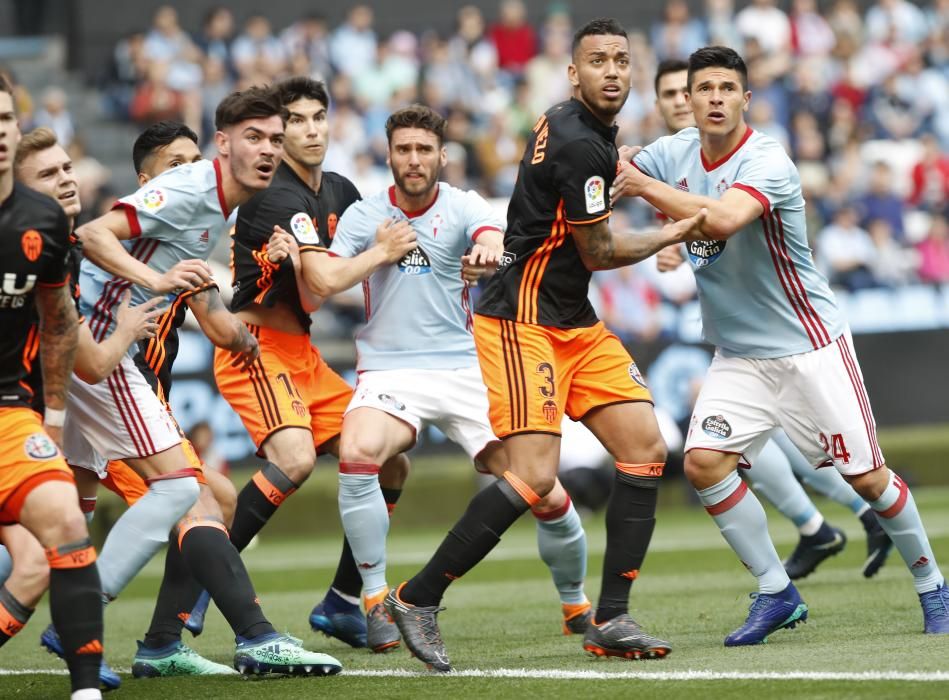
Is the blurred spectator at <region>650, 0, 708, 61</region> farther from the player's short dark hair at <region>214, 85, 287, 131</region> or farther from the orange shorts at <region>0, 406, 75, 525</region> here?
the orange shorts at <region>0, 406, 75, 525</region>

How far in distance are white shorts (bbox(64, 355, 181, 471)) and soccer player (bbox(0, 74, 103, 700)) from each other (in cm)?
100

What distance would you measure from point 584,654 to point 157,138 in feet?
10.7

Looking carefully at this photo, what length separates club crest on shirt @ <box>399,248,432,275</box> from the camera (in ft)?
27.0

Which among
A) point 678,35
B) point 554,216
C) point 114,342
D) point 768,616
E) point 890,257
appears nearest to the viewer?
point 114,342

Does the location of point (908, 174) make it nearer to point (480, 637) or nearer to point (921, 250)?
point (921, 250)

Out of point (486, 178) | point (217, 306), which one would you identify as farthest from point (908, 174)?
point (217, 306)

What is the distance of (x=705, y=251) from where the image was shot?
7.38m

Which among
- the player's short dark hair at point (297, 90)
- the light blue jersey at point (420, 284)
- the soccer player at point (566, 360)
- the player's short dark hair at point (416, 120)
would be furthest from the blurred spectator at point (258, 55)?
the soccer player at point (566, 360)

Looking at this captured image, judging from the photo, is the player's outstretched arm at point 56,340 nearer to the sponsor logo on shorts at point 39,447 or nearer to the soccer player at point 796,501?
the sponsor logo on shorts at point 39,447

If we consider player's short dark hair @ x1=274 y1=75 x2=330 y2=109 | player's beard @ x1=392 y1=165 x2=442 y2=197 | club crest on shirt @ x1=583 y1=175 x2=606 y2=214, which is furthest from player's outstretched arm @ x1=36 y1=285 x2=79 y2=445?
player's short dark hair @ x1=274 y1=75 x2=330 y2=109

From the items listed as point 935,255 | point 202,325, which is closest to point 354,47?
point 935,255

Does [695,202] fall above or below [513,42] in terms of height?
below

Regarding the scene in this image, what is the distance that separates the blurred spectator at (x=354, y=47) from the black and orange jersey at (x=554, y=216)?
1396 cm

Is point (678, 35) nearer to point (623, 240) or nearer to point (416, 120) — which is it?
point (416, 120)
